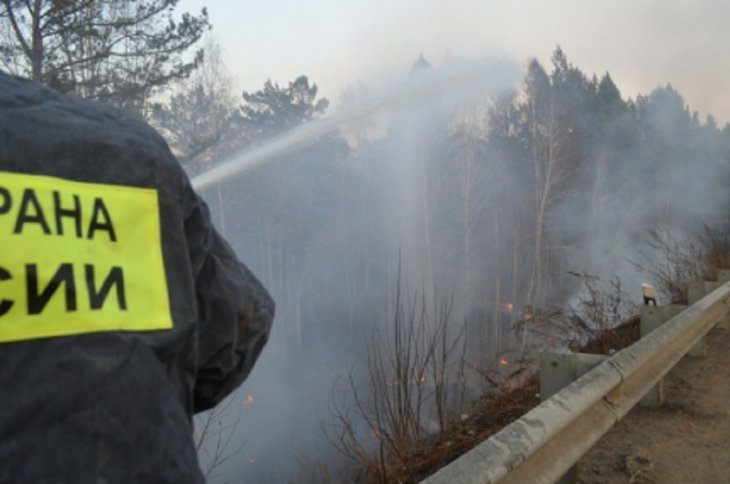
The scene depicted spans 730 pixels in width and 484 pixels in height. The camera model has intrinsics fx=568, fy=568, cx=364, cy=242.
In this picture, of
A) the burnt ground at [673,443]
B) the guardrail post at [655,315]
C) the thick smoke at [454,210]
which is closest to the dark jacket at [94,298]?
the burnt ground at [673,443]

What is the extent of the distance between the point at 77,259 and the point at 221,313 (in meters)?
0.36

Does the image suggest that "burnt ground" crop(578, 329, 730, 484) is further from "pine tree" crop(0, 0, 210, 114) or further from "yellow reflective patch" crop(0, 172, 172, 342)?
"pine tree" crop(0, 0, 210, 114)

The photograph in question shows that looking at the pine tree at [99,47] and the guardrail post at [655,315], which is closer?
the guardrail post at [655,315]

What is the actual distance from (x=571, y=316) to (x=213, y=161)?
19854 mm

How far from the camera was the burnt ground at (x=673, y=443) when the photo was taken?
294cm

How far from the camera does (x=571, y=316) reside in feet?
21.2

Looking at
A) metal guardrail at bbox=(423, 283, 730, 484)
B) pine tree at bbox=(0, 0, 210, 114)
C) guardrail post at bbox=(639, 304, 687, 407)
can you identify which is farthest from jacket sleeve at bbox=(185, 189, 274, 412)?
pine tree at bbox=(0, 0, 210, 114)

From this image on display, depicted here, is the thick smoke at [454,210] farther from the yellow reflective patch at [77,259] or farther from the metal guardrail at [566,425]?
the yellow reflective patch at [77,259]

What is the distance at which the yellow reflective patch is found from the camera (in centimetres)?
91

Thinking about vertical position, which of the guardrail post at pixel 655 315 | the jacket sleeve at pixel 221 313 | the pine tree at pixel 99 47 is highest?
the pine tree at pixel 99 47

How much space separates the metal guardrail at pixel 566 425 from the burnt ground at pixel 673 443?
414mm

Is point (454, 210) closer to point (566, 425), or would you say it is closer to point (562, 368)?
point (562, 368)

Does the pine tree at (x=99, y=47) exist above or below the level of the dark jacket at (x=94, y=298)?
above

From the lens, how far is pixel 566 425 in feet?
6.59
